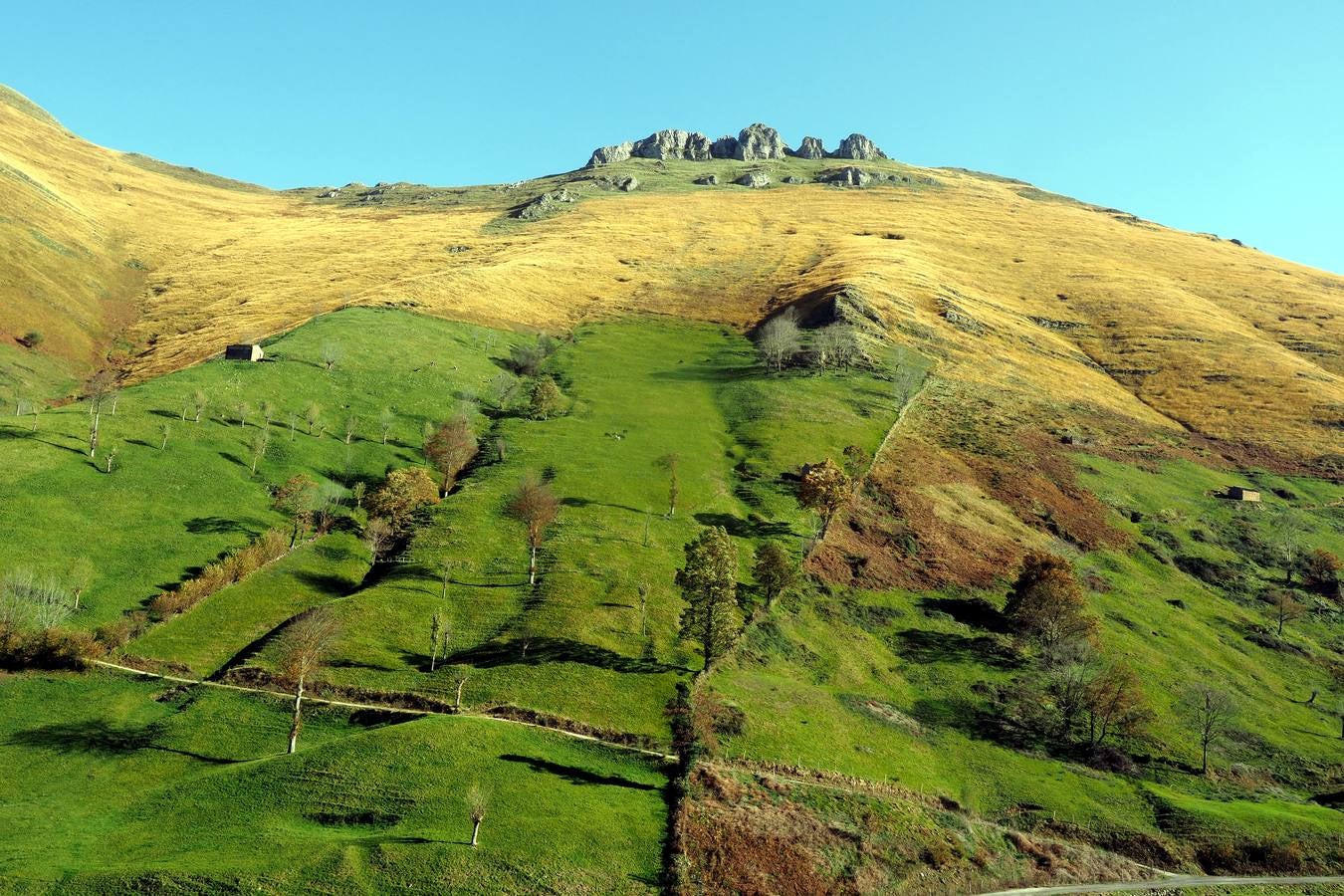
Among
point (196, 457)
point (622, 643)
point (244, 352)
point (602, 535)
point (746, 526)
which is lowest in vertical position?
point (622, 643)

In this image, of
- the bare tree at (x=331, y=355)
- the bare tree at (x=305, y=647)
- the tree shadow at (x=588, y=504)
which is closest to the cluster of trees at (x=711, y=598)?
the tree shadow at (x=588, y=504)

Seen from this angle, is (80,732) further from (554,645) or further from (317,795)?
(554,645)

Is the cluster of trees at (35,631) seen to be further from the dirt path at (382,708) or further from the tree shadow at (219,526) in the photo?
the tree shadow at (219,526)

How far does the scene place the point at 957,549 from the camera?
112m

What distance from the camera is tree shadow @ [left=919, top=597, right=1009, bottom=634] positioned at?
98.8m

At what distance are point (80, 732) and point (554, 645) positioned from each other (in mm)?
37082

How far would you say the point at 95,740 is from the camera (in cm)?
6069

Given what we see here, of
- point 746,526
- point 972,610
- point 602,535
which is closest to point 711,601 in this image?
point 602,535

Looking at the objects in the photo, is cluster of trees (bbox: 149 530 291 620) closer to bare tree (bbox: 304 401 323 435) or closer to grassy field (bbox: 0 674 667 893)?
grassy field (bbox: 0 674 667 893)

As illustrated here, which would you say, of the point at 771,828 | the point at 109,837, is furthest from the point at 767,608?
the point at 109,837

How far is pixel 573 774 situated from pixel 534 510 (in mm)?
44588

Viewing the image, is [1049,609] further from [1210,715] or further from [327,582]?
[327,582]

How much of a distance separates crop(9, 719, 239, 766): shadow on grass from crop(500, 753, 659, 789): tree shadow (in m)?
21.3

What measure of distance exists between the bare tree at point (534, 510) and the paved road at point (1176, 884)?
54.8m
